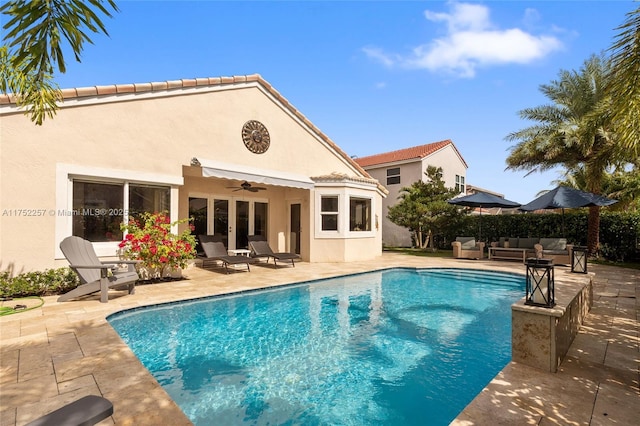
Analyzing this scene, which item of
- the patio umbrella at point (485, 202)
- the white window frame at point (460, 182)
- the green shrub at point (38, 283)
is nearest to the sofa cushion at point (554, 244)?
the patio umbrella at point (485, 202)

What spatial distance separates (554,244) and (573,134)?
23.8ft

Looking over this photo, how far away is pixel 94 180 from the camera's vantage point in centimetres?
1255

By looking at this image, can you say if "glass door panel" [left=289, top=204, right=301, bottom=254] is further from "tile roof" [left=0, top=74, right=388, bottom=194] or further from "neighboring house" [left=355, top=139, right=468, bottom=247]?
"neighboring house" [left=355, top=139, right=468, bottom=247]

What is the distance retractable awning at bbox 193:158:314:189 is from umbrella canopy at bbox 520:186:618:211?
14182 mm

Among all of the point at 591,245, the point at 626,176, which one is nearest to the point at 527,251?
the point at 591,245

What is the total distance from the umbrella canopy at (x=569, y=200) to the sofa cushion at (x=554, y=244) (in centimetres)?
233

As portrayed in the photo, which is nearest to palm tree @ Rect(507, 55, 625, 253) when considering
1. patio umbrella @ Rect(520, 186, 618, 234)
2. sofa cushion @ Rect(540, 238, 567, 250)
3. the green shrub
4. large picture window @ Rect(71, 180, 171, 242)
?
patio umbrella @ Rect(520, 186, 618, 234)

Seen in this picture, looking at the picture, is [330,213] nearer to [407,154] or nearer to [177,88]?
[177,88]

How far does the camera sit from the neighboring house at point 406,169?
33781 mm

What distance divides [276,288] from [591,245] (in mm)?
21746

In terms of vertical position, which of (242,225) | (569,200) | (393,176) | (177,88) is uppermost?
(177,88)

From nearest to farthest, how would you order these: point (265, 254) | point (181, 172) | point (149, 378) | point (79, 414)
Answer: point (79, 414)
point (149, 378)
point (181, 172)
point (265, 254)

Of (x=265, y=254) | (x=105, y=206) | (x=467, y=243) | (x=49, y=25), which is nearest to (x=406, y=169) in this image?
(x=467, y=243)

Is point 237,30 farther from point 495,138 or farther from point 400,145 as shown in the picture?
point 400,145
